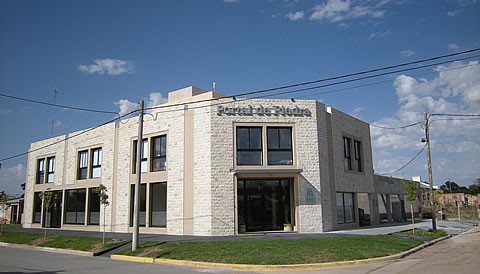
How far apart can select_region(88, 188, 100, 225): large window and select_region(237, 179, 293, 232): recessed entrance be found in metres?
12.5

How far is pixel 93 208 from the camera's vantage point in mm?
28281

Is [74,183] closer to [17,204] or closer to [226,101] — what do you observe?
[226,101]

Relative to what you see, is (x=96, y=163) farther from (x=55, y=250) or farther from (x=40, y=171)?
(x=55, y=250)

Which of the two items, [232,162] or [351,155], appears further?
[351,155]

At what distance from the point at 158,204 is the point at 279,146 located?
345 inches


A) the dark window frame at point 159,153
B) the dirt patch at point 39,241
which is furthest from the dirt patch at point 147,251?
the dirt patch at point 39,241

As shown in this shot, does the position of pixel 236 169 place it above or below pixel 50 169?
below

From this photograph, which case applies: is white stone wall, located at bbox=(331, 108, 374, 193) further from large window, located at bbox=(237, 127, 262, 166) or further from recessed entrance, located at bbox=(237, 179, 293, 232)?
large window, located at bbox=(237, 127, 262, 166)

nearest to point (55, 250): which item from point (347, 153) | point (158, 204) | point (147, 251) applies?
point (158, 204)

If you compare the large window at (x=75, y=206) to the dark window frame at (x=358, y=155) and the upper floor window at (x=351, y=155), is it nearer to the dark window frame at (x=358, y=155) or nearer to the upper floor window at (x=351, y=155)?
the upper floor window at (x=351, y=155)

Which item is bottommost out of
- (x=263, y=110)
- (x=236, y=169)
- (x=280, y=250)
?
(x=280, y=250)

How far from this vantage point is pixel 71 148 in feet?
103

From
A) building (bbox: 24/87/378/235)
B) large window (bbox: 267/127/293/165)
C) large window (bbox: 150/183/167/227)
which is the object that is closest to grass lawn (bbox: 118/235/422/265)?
building (bbox: 24/87/378/235)

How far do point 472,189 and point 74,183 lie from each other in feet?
343
